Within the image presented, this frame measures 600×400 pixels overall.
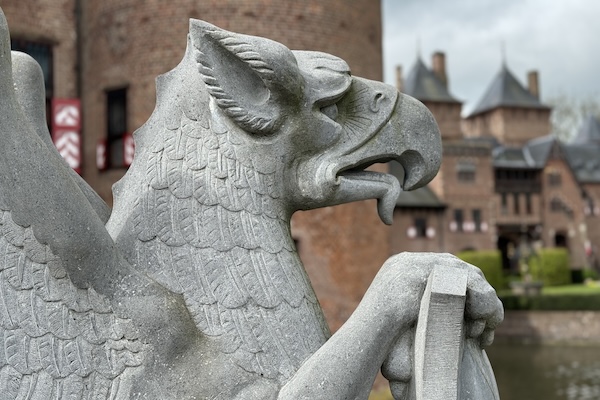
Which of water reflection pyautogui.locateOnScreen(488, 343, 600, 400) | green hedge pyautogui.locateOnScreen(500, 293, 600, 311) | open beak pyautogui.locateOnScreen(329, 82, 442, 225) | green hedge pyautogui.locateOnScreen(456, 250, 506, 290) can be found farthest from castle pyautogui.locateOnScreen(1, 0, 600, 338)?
green hedge pyautogui.locateOnScreen(456, 250, 506, 290)

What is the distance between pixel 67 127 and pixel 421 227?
80.5ft

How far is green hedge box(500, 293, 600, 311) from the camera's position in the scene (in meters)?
23.0

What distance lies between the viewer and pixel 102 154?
11.0 meters

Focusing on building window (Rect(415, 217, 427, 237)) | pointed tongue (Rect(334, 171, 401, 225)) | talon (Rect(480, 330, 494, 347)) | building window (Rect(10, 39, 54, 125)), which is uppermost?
building window (Rect(10, 39, 54, 125))

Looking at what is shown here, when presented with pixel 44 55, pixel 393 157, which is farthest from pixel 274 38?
pixel 393 157

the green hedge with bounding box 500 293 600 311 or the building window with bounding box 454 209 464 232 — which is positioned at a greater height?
the building window with bounding box 454 209 464 232

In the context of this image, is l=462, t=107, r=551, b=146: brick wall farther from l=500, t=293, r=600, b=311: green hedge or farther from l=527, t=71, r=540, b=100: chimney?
l=500, t=293, r=600, b=311: green hedge

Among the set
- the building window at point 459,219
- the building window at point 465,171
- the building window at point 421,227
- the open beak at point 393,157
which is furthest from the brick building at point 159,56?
the building window at point 465,171

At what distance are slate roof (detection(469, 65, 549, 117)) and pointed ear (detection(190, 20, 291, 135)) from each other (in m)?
51.7

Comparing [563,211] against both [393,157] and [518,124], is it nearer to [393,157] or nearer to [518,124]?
[518,124]

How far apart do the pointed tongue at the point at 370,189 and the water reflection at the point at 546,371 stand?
44.3 ft

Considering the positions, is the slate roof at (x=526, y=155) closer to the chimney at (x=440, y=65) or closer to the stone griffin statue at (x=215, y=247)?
the chimney at (x=440, y=65)

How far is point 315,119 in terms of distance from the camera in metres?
1.57

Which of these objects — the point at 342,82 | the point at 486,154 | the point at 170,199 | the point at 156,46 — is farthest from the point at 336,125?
the point at 486,154
